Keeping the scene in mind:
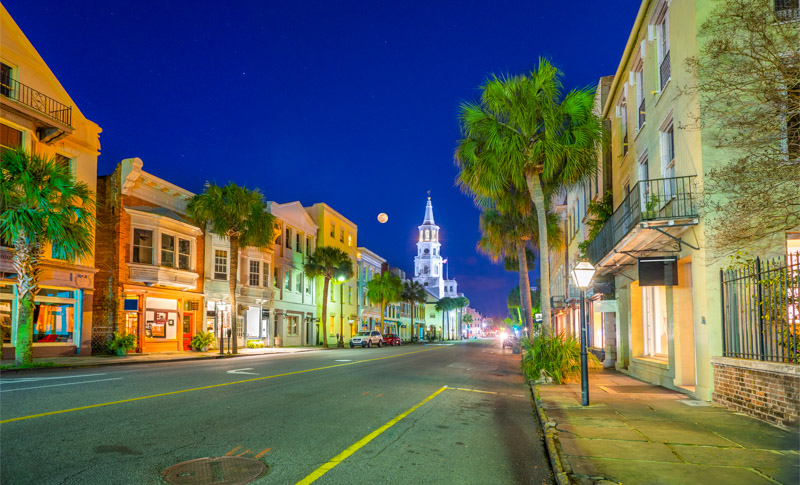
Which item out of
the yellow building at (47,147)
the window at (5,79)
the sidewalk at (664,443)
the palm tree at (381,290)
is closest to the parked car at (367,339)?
the palm tree at (381,290)

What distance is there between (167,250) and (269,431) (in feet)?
86.0

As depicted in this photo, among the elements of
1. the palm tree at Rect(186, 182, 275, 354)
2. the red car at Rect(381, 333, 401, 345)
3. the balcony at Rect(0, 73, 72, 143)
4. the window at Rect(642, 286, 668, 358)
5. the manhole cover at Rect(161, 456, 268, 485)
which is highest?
the balcony at Rect(0, 73, 72, 143)

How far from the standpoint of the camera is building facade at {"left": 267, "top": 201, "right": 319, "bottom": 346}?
4447 cm

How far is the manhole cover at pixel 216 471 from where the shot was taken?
550 centimetres

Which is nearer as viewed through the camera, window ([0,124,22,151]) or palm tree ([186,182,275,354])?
window ([0,124,22,151])

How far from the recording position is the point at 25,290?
19578mm

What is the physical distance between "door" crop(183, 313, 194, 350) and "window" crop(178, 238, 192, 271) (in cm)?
300

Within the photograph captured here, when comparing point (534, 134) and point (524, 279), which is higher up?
point (534, 134)

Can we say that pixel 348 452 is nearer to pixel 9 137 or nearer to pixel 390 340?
pixel 9 137

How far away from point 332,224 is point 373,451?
49.3 metres

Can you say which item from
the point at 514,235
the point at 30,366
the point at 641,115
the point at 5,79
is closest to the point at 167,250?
the point at 5,79

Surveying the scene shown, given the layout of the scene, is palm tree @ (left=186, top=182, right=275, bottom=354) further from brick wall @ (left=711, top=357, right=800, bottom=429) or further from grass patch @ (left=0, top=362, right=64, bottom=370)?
brick wall @ (left=711, top=357, right=800, bottom=429)

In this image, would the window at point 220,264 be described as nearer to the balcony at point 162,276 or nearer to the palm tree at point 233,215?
the balcony at point 162,276

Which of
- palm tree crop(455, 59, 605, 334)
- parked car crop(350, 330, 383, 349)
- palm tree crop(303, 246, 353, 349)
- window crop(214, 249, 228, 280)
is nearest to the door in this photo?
window crop(214, 249, 228, 280)
